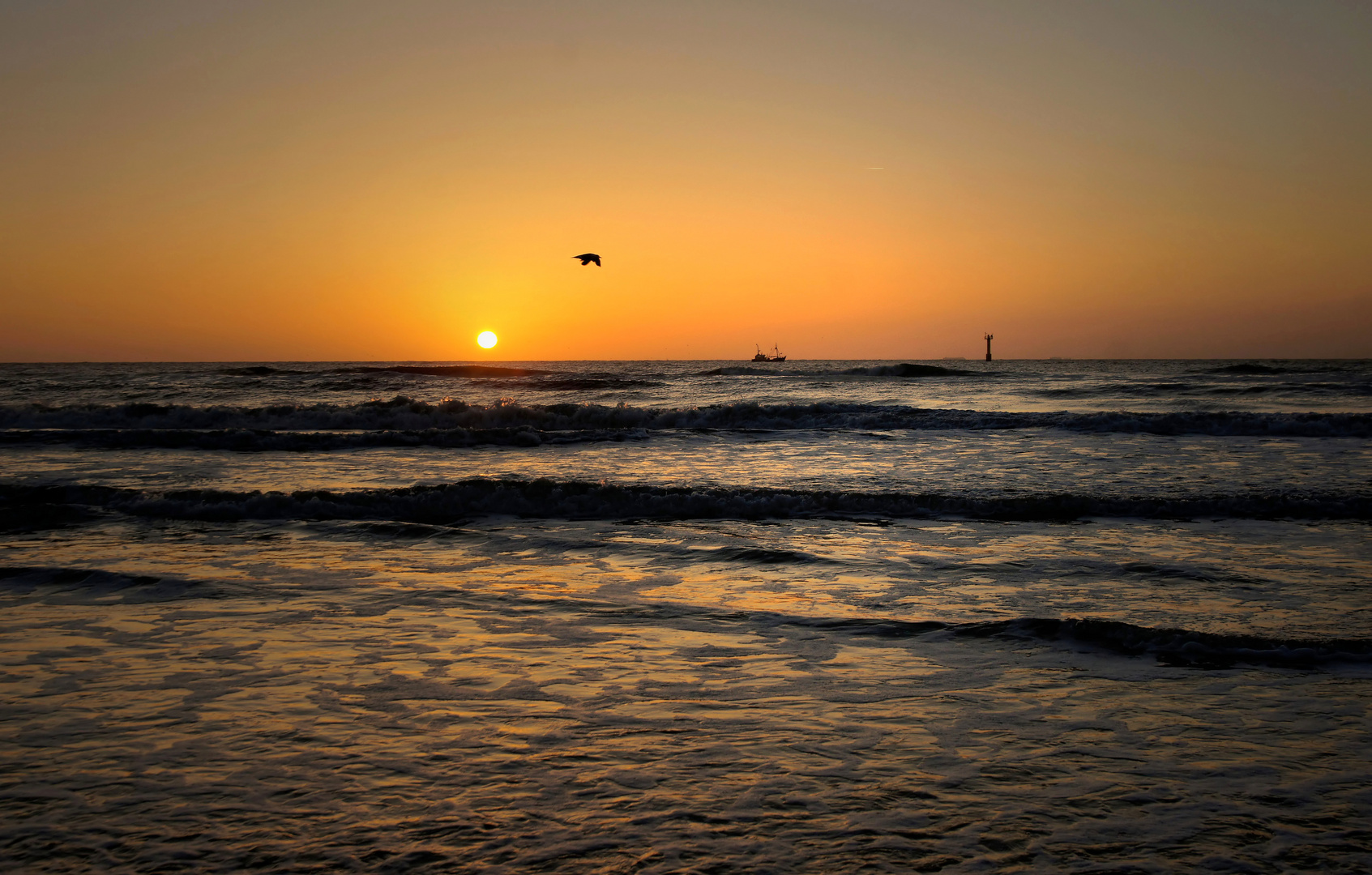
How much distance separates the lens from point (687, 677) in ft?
14.8

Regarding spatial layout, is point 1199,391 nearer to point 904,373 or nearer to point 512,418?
point 904,373

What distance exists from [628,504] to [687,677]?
5964mm

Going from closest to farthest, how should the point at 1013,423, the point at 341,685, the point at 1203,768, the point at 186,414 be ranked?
the point at 1203,768 < the point at 341,685 < the point at 1013,423 < the point at 186,414

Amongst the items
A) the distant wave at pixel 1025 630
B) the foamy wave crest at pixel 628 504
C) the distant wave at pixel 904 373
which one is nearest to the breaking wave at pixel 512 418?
the foamy wave crest at pixel 628 504

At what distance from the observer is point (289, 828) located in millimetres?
2883

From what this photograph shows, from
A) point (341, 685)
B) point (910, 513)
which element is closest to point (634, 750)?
point (341, 685)

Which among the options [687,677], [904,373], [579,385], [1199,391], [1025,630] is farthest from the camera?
[904,373]

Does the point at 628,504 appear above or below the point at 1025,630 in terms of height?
above

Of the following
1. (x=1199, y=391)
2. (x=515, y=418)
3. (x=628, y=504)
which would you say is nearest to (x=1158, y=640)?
(x=628, y=504)

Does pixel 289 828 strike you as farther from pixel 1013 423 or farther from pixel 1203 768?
pixel 1013 423

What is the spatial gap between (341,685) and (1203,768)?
12.6ft

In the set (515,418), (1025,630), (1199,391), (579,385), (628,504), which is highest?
(579,385)

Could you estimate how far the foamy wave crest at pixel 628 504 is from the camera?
9.73 meters

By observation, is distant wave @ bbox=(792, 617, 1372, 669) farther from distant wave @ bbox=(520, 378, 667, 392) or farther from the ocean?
distant wave @ bbox=(520, 378, 667, 392)
